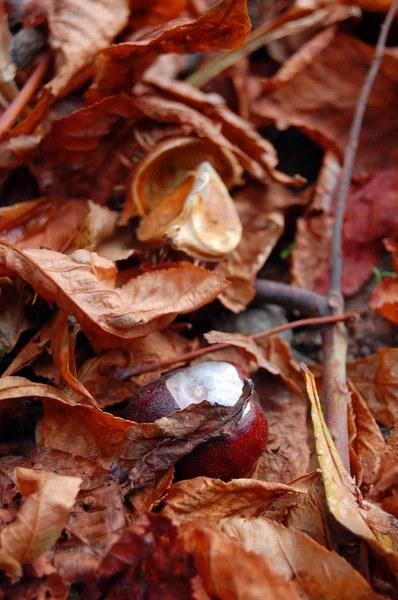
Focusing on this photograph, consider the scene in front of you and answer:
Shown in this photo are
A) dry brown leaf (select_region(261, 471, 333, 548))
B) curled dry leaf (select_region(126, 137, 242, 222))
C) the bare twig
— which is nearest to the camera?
dry brown leaf (select_region(261, 471, 333, 548))

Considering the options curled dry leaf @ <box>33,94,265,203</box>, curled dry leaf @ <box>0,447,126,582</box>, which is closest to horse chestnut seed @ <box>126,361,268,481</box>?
curled dry leaf @ <box>0,447,126,582</box>

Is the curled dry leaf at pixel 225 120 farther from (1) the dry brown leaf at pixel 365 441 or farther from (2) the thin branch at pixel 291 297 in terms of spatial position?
(1) the dry brown leaf at pixel 365 441

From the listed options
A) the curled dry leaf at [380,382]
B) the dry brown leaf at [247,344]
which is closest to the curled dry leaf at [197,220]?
the dry brown leaf at [247,344]

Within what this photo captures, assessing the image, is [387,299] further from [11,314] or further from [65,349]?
[11,314]

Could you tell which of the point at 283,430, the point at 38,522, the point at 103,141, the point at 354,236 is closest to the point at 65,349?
the point at 38,522

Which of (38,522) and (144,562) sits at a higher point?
(38,522)

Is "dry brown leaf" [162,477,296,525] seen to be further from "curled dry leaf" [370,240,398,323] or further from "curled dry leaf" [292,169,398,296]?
"curled dry leaf" [292,169,398,296]
